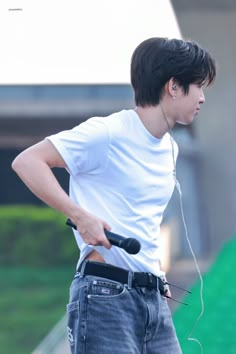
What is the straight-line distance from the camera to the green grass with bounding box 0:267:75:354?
9.28 metres

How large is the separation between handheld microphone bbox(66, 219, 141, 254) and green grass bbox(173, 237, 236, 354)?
4.19 m

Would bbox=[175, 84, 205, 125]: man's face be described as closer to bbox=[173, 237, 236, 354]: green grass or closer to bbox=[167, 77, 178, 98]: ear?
bbox=[167, 77, 178, 98]: ear

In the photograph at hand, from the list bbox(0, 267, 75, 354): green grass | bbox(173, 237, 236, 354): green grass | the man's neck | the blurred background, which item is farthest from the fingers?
bbox(0, 267, 75, 354): green grass

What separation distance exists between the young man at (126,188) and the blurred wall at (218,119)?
1113cm

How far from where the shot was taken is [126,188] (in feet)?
9.49

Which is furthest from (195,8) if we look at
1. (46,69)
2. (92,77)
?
(46,69)

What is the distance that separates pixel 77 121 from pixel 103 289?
1773cm

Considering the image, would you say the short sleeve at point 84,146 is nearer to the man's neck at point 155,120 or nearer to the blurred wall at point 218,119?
the man's neck at point 155,120

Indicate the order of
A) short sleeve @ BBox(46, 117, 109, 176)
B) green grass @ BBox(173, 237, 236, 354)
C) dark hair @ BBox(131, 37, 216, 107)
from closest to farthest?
short sleeve @ BBox(46, 117, 109, 176) < dark hair @ BBox(131, 37, 216, 107) < green grass @ BBox(173, 237, 236, 354)

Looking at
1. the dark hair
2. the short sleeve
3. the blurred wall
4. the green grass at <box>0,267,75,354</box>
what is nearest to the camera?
the short sleeve

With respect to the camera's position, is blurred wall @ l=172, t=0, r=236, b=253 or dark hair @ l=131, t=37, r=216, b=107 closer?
dark hair @ l=131, t=37, r=216, b=107

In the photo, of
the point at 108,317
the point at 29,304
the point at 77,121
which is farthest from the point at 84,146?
the point at 77,121

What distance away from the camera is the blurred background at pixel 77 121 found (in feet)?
19.2

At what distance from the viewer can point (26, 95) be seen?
20812 mm
